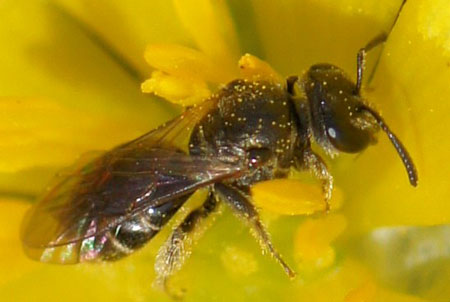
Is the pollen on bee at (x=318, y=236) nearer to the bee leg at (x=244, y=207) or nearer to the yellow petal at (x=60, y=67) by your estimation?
the bee leg at (x=244, y=207)

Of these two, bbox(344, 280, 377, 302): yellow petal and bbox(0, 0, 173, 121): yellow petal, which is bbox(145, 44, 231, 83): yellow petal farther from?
bbox(344, 280, 377, 302): yellow petal

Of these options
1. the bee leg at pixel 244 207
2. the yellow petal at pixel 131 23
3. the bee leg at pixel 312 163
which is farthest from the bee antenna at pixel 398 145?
the yellow petal at pixel 131 23

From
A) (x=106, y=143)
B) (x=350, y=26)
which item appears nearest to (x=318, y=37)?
(x=350, y=26)

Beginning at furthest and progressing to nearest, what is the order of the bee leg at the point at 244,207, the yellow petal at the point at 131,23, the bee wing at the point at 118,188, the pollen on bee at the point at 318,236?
the yellow petal at the point at 131,23
the pollen on bee at the point at 318,236
the bee leg at the point at 244,207
the bee wing at the point at 118,188

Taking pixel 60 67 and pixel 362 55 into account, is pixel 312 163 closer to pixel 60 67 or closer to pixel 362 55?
pixel 362 55

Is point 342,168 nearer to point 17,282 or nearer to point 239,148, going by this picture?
point 239,148

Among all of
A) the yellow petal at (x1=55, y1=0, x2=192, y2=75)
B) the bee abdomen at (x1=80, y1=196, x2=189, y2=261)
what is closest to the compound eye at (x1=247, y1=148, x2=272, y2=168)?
the bee abdomen at (x1=80, y1=196, x2=189, y2=261)

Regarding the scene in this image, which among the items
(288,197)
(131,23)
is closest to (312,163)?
(288,197)
